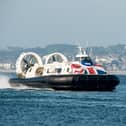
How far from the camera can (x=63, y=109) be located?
67.0m

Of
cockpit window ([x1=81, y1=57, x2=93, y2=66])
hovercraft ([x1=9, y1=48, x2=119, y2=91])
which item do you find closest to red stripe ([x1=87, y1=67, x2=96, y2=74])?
hovercraft ([x1=9, y1=48, x2=119, y2=91])

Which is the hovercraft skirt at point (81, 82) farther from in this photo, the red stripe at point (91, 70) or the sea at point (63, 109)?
the red stripe at point (91, 70)

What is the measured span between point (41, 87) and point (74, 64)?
4544 mm

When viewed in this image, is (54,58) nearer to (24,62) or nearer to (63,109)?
(24,62)

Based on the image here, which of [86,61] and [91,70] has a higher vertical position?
[86,61]

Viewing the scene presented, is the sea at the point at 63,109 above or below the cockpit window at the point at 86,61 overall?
below

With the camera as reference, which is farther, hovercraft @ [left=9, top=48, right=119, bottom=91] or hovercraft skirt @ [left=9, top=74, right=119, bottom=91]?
hovercraft @ [left=9, top=48, right=119, bottom=91]

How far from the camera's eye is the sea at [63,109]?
185 feet

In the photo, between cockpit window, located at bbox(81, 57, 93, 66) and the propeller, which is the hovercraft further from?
the propeller

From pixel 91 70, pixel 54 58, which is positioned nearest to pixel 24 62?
pixel 54 58

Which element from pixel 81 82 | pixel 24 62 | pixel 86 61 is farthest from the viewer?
pixel 24 62

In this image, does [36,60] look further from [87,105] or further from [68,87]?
[87,105]

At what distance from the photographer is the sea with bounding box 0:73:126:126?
2222 inches

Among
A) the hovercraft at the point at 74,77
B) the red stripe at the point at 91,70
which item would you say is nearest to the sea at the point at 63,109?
the hovercraft at the point at 74,77
